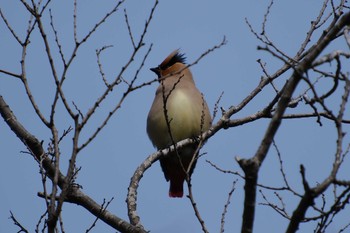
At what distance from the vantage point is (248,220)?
2.53m

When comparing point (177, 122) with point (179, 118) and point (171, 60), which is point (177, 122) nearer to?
point (179, 118)

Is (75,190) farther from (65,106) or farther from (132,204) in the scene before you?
(65,106)

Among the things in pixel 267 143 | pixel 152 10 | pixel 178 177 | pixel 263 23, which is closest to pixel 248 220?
pixel 267 143

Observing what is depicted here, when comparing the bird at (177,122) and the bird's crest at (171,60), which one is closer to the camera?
the bird at (177,122)

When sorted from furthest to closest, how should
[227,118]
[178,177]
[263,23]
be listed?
[178,177], [227,118], [263,23]

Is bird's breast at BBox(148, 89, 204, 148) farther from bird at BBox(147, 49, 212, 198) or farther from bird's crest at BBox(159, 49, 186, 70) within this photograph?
bird's crest at BBox(159, 49, 186, 70)

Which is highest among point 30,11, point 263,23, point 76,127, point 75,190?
point 263,23

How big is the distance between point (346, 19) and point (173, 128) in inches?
146

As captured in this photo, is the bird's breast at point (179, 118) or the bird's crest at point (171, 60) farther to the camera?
the bird's crest at point (171, 60)

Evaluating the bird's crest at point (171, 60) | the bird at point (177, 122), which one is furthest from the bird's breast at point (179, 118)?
the bird's crest at point (171, 60)

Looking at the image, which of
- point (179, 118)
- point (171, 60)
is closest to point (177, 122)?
point (179, 118)

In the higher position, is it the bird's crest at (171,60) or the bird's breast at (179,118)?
the bird's crest at (171,60)

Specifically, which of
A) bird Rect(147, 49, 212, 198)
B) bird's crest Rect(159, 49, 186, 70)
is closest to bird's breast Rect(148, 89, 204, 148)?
bird Rect(147, 49, 212, 198)

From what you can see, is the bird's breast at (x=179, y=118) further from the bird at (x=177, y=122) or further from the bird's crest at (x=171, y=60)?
the bird's crest at (x=171, y=60)
